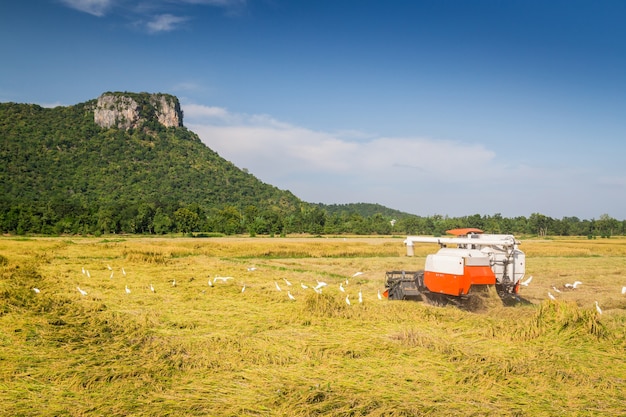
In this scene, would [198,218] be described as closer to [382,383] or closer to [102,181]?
[102,181]

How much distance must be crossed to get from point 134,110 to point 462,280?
153 m

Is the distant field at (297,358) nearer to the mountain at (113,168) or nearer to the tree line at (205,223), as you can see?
the tree line at (205,223)

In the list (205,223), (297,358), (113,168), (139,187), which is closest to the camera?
(297,358)

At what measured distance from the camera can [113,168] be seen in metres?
111

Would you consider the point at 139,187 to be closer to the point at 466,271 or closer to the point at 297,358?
the point at 466,271

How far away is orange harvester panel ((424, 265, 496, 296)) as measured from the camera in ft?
34.7

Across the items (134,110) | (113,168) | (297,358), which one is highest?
(134,110)

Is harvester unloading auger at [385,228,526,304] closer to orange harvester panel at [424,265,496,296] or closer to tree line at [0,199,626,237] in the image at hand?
orange harvester panel at [424,265,496,296]

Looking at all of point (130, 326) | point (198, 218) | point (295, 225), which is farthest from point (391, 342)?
point (295, 225)

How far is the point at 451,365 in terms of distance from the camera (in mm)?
6258

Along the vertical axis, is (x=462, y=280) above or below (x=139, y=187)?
below

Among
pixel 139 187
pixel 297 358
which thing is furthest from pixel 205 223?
pixel 297 358

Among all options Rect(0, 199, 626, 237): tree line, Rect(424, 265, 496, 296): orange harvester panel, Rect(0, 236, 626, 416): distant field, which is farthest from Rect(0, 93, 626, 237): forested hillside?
Rect(424, 265, 496, 296): orange harvester panel

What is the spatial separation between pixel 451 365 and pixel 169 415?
399 centimetres
